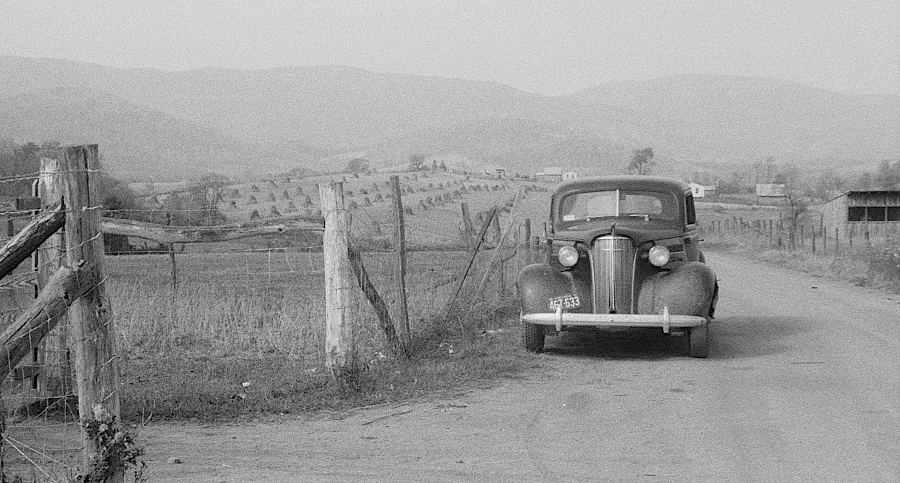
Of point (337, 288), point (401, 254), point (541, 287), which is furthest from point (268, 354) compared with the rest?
point (541, 287)

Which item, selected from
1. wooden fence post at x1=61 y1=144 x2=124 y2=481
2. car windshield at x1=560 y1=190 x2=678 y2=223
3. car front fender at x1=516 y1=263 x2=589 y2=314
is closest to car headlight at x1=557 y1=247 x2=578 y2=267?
car front fender at x1=516 y1=263 x2=589 y2=314

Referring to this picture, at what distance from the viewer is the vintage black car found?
10570 mm

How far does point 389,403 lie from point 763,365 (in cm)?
436

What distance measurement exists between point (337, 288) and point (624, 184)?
4.95 m

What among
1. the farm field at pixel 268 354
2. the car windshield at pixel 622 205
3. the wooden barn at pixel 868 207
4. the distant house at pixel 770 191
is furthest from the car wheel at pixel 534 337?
the distant house at pixel 770 191

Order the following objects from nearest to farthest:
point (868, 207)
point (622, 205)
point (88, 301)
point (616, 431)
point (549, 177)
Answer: point (88, 301), point (616, 431), point (622, 205), point (868, 207), point (549, 177)

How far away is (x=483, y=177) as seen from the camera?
84.2 meters

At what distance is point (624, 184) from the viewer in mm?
12156

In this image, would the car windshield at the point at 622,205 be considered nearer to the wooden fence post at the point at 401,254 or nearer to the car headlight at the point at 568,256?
the car headlight at the point at 568,256

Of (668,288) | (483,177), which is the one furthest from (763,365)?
(483,177)

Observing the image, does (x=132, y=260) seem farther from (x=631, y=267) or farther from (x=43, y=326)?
(x=43, y=326)

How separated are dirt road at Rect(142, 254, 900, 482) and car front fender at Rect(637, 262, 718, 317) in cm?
62

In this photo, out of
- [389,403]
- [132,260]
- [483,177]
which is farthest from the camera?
[483,177]

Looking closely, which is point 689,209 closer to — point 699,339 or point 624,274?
point 624,274
